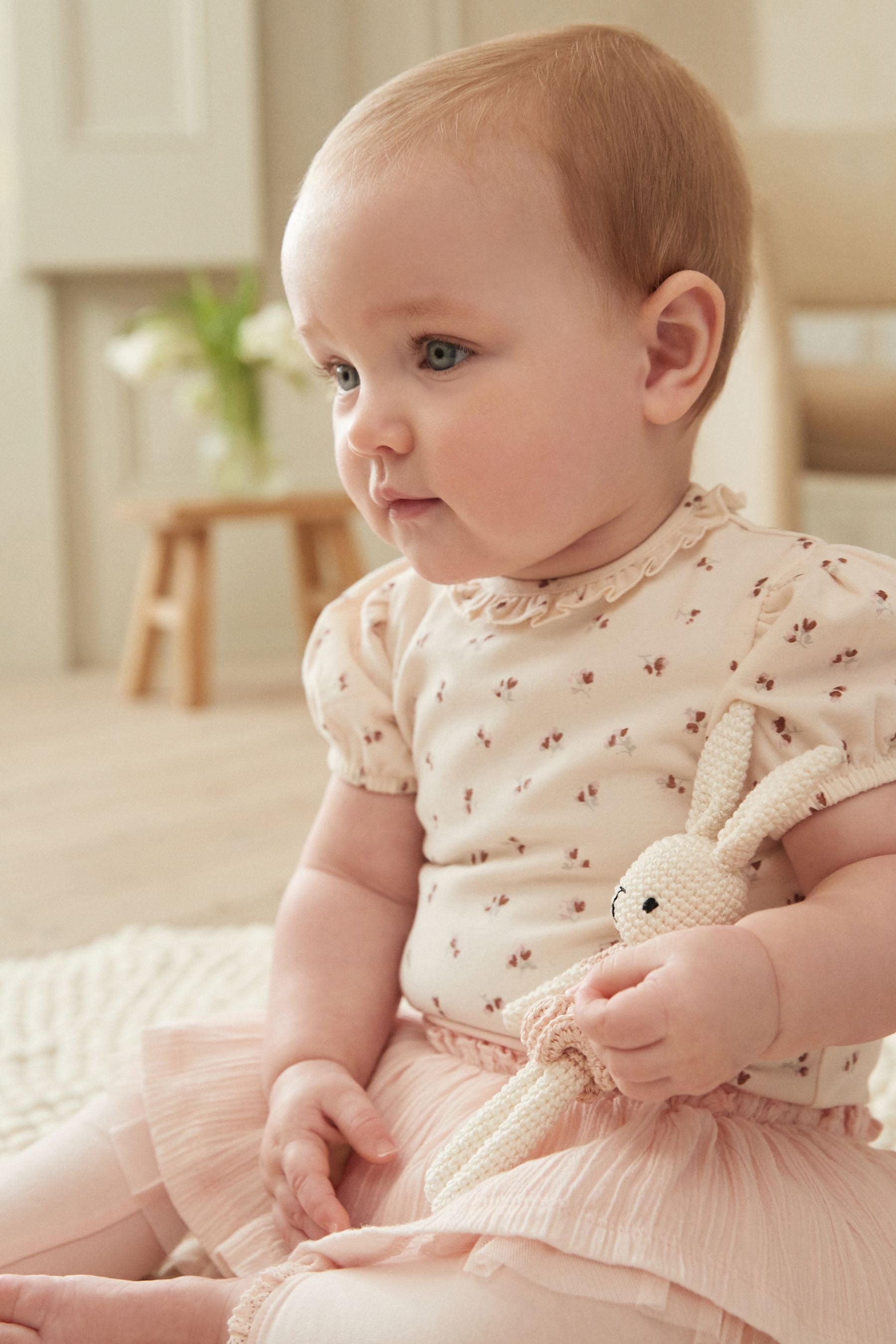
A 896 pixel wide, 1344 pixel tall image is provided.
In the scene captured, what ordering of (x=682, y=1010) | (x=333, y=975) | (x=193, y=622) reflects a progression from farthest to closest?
(x=193, y=622) → (x=333, y=975) → (x=682, y=1010)

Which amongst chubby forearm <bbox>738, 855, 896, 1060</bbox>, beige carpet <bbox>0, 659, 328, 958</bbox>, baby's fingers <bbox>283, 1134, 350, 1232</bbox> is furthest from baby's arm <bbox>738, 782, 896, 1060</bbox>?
beige carpet <bbox>0, 659, 328, 958</bbox>

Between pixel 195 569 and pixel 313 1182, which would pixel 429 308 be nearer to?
pixel 313 1182

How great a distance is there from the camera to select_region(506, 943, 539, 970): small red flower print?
646mm

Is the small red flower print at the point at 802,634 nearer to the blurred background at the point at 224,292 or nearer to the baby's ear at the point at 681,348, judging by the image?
the baby's ear at the point at 681,348

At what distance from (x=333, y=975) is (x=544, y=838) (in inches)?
5.9

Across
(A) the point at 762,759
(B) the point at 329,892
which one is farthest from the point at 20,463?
(A) the point at 762,759

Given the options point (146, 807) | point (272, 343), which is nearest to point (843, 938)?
point (146, 807)

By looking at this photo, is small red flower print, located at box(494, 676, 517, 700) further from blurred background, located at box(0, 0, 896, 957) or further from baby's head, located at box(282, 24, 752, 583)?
blurred background, located at box(0, 0, 896, 957)

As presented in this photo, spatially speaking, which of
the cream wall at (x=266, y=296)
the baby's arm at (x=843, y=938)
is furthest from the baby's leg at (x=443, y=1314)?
the cream wall at (x=266, y=296)

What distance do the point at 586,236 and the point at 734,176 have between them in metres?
0.10

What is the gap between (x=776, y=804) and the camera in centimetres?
56

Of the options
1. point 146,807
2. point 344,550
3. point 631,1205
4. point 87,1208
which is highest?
point 631,1205

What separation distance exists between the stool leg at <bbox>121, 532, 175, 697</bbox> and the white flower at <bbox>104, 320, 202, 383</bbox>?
31cm

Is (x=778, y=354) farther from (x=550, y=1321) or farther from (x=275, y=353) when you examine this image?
(x=275, y=353)
